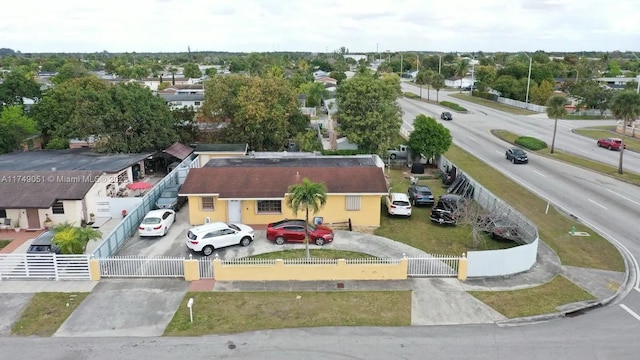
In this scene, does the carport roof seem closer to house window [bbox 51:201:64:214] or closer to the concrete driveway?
house window [bbox 51:201:64:214]

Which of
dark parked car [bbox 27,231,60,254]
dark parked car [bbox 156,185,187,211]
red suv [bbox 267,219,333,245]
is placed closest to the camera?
dark parked car [bbox 27,231,60,254]

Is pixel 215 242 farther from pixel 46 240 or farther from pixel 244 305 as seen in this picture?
pixel 46 240

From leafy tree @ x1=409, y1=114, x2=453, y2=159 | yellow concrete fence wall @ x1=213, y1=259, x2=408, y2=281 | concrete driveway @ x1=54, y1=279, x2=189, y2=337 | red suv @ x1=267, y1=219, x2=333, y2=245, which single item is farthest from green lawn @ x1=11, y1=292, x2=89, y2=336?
leafy tree @ x1=409, y1=114, x2=453, y2=159

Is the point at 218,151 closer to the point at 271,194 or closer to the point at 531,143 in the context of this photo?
the point at 271,194

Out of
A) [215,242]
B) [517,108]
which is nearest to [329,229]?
[215,242]

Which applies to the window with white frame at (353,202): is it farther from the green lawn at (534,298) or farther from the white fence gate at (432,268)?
the green lawn at (534,298)

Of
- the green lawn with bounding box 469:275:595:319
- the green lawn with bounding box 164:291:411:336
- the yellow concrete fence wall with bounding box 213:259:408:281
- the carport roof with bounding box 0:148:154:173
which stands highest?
the carport roof with bounding box 0:148:154:173

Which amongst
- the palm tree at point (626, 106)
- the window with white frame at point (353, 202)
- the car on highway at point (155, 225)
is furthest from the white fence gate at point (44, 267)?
the palm tree at point (626, 106)
